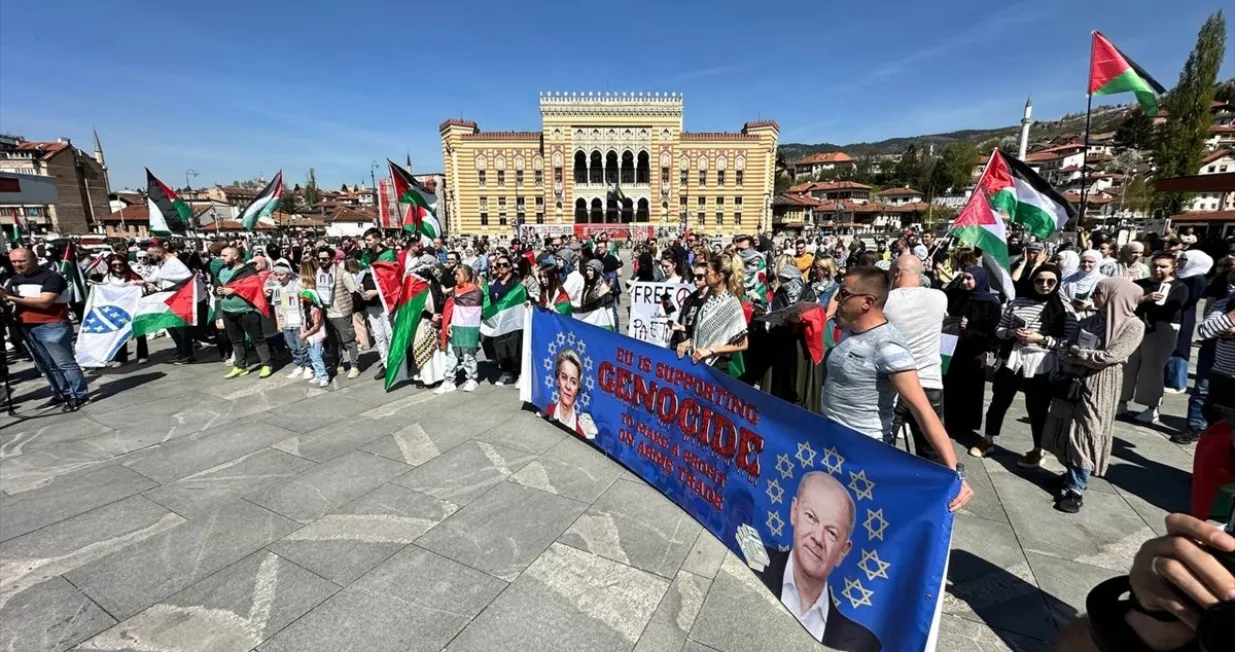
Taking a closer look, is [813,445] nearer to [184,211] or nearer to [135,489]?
[135,489]

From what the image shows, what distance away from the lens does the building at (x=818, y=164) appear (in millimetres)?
118938

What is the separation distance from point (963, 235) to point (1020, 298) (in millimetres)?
1273

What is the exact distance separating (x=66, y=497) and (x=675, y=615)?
4.90 m

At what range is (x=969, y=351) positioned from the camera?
4836mm

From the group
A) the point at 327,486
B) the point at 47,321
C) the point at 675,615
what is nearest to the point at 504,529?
the point at 675,615

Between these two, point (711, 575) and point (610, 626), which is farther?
point (711, 575)

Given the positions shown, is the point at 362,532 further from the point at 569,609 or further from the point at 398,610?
the point at 569,609

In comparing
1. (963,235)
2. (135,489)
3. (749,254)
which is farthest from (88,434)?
(963,235)

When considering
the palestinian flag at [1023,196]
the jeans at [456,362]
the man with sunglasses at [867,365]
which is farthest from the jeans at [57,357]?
the palestinian flag at [1023,196]

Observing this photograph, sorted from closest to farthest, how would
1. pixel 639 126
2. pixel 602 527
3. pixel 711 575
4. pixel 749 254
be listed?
pixel 711 575 → pixel 602 527 → pixel 749 254 → pixel 639 126

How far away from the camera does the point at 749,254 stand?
8617 mm

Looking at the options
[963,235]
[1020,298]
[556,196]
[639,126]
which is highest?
[639,126]

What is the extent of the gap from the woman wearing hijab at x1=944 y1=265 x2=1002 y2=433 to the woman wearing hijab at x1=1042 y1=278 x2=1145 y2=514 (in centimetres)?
90

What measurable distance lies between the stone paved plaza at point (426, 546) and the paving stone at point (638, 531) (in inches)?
0.6
